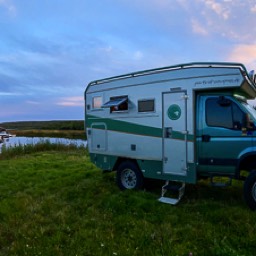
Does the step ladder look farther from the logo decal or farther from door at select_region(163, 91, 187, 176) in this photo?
the logo decal

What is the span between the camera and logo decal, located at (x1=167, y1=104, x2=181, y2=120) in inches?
300

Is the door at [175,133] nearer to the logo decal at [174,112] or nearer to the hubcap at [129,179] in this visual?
the logo decal at [174,112]

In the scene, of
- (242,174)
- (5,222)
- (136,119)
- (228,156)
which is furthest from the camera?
(136,119)

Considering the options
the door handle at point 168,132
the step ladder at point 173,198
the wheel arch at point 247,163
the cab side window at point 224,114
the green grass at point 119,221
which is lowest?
the green grass at point 119,221

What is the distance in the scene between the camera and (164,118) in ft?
25.9

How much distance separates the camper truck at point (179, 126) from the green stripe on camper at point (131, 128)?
2cm

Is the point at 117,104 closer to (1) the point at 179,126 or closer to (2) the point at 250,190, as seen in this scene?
(1) the point at 179,126

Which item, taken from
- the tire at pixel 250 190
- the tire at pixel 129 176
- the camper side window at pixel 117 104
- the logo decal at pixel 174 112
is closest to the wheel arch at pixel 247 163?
the tire at pixel 250 190

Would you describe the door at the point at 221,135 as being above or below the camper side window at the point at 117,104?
below

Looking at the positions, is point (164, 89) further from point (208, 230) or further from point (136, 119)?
point (208, 230)

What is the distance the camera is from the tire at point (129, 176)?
8.57 m

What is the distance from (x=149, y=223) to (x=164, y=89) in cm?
323

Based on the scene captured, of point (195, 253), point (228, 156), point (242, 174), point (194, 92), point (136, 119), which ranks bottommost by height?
point (195, 253)

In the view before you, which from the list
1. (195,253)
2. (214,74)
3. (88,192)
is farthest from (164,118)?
(195,253)
